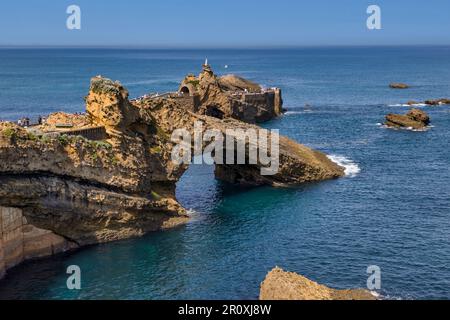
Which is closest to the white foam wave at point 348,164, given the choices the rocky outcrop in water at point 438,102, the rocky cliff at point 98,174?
the rocky cliff at point 98,174

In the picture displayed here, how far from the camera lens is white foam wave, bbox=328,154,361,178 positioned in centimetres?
7856

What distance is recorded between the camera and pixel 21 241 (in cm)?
4900

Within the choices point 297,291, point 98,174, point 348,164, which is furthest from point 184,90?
point 297,291

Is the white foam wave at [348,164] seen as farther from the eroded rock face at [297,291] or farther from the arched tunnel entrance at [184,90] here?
the eroded rock face at [297,291]

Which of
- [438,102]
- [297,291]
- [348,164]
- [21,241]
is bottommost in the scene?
[297,291]

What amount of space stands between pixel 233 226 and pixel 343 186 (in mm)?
19215

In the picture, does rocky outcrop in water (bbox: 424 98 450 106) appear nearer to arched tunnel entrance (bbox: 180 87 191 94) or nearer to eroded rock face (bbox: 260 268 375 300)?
arched tunnel entrance (bbox: 180 87 191 94)

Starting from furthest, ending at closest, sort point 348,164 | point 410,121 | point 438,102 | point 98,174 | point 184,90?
point 438,102 < point 410,121 < point 184,90 < point 348,164 < point 98,174

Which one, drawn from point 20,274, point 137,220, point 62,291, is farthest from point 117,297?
point 137,220

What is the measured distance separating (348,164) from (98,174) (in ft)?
135

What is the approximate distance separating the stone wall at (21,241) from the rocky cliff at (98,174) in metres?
0.09

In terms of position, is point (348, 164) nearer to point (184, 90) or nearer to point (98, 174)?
point (184, 90)

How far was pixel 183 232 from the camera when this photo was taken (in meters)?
56.9
